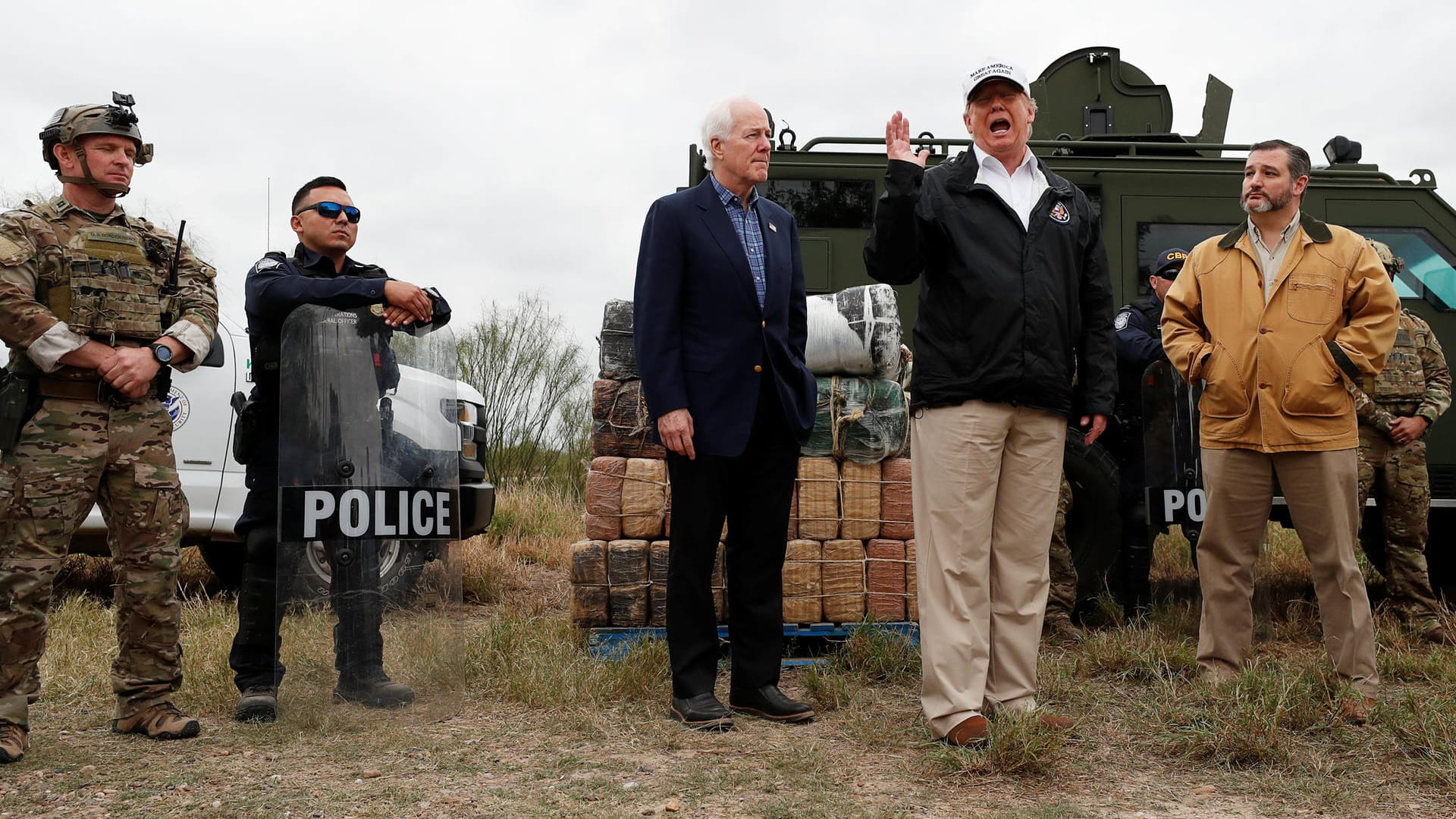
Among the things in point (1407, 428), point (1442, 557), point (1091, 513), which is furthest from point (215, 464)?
point (1442, 557)

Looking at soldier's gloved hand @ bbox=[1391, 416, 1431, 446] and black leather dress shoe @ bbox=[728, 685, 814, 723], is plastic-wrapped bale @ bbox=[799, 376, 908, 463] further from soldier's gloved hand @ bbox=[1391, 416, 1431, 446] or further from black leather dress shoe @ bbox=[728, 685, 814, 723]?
soldier's gloved hand @ bbox=[1391, 416, 1431, 446]

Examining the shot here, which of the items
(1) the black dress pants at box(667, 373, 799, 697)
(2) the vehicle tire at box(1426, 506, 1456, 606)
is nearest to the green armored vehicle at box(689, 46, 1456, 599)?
(2) the vehicle tire at box(1426, 506, 1456, 606)

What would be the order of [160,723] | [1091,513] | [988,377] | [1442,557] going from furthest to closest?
[1442,557]
[1091,513]
[160,723]
[988,377]

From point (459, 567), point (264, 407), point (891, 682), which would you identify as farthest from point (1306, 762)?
point (264, 407)

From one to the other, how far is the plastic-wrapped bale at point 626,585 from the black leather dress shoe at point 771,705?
846 millimetres

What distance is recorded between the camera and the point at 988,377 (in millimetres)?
3639

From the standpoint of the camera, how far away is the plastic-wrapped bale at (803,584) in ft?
16.3

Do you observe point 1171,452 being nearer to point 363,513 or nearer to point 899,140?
point 899,140

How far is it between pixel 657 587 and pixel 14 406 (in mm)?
2461

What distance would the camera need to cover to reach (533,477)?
11.6 metres

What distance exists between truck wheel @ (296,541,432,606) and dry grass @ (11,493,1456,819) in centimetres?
8

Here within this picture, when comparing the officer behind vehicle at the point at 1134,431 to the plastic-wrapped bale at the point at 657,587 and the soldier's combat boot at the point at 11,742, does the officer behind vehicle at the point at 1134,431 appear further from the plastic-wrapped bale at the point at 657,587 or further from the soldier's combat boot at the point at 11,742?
the soldier's combat boot at the point at 11,742

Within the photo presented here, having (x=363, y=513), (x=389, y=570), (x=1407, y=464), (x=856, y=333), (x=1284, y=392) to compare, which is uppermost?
(x=856, y=333)

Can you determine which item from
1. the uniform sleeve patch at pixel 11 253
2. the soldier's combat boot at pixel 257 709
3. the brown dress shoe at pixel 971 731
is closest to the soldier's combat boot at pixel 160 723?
the soldier's combat boot at pixel 257 709
